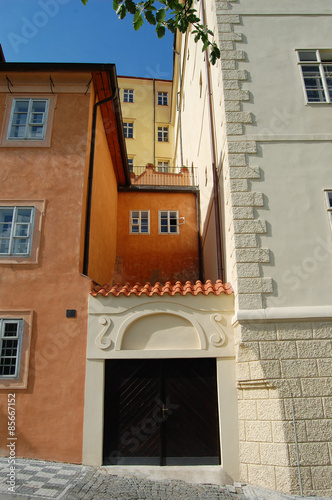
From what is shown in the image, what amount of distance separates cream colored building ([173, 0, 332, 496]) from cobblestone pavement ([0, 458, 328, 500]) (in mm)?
607

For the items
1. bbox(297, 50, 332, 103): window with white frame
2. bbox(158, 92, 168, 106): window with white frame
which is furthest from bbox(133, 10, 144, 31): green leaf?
bbox(158, 92, 168, 106): window with white frame

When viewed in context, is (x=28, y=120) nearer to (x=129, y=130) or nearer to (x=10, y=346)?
(x=10, y=346)

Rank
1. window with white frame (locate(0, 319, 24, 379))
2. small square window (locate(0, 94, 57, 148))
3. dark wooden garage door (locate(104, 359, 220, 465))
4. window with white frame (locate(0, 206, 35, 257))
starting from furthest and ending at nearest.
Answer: small square window (locate(0, 94, 57, 148)) → window with white frame (locate(0, 206, 35, 257)) → window with white frame (locate(0, 319, 24, 379)) → dark wooden garage door (locate(104, 359, 220, 465))

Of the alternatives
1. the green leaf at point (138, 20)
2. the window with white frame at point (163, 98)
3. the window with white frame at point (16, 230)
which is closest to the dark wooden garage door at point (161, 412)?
the window with white frame at point (16, 230)

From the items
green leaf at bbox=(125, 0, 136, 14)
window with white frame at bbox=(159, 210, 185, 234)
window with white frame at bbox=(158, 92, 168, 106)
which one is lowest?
green leaf at bbox=(125, 0, 136, 14)

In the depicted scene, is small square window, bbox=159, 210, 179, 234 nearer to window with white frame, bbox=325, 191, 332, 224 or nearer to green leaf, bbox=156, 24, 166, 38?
window with white frame, bbox=325, 191, 332, 224

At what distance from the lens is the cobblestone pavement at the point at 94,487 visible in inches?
247

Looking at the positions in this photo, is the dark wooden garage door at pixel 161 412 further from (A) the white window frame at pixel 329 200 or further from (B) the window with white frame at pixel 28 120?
(B) the window with white frame at pixel 28 120

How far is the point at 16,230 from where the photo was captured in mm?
9117

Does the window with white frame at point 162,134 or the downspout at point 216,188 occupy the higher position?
the window with white frame at point 162,134

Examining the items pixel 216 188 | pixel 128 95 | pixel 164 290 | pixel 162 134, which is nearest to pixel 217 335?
pixel 164 290

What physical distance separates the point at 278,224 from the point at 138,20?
4704mm

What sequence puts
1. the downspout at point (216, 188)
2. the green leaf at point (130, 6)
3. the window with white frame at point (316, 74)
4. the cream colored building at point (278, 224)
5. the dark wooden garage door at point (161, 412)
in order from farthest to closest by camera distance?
the downspout at point (216, 188) → the window with white frame at point (316, 74) → the dark wooden garage door at point (161, 412) → the cream colored building at point (278, 224) → the green leaf at point (130, 6)

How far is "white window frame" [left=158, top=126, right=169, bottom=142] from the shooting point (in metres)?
28.5
